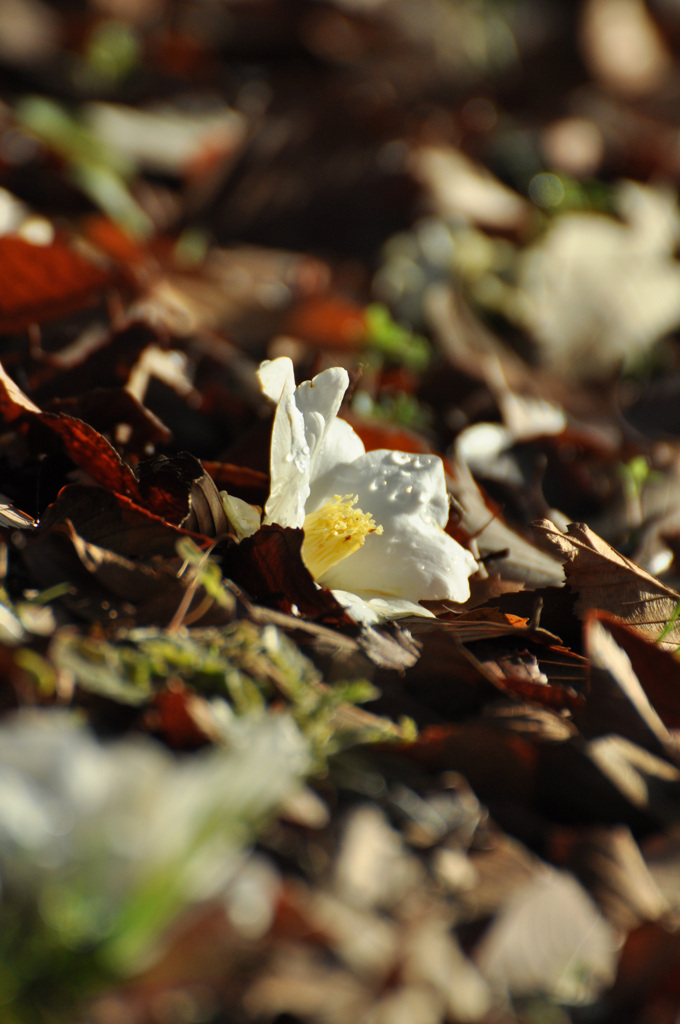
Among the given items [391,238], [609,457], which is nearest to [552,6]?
[391,238]

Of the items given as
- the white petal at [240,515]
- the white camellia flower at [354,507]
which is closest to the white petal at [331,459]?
the white camellia flower at [354,507]

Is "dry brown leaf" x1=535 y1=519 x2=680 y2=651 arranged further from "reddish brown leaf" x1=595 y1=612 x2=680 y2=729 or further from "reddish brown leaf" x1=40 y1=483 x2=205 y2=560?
"reddish brown leaf" x1=40 y1=483 x2=205 y2=560

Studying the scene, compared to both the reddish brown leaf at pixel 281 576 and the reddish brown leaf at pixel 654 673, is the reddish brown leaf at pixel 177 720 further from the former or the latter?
the reddish brown leaf at pixel 654 673

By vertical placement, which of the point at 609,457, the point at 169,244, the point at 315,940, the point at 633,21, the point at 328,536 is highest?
the point at 633,21

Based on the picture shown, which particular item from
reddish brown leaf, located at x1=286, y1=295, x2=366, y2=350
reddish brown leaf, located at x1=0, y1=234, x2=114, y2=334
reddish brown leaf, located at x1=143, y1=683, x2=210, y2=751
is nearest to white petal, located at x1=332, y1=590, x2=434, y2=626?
reddish brown leaf, located at x1=143, y1=683, x2=210, y2=751

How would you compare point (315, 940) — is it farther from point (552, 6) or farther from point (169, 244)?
point (552, 6)
